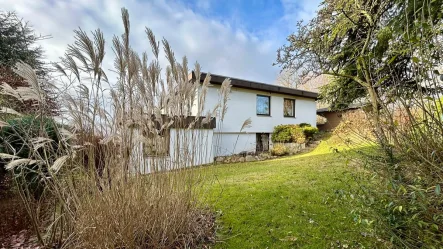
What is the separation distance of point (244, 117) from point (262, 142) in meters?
2.04

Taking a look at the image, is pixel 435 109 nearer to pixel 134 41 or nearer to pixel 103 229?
pixel 134 41

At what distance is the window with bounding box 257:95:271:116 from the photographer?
1214 cm

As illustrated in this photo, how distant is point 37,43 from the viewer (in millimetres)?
8359

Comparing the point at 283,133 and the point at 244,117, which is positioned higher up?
the point at 244,117

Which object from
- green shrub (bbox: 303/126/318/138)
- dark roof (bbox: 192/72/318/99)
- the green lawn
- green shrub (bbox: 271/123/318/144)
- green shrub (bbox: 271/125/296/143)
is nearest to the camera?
the green lawn

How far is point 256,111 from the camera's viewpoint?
11.9 meters

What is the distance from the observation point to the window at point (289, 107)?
1320 cm

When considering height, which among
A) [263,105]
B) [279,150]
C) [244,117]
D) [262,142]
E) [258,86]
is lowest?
[279,150]

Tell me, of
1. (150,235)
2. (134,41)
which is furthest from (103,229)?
(134,41)

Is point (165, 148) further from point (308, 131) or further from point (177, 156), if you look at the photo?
point (308, 131)

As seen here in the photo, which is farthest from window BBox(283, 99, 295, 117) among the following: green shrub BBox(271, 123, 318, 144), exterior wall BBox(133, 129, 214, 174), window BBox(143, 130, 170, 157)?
window BBox(143, 130, 170, 157)

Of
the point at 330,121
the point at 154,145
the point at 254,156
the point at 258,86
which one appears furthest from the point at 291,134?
the point at 154,145

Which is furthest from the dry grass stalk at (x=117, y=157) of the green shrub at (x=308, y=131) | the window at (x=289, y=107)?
the window at (x=289, y=107)

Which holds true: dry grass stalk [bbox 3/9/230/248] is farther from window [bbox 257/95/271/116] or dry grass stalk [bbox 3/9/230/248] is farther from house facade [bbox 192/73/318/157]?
window [bbox 257/95/271/116]
